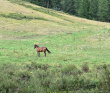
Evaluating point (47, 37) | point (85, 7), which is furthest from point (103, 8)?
point (47, 37)

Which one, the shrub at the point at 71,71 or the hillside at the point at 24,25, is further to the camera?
the hillside at the point at 24,25

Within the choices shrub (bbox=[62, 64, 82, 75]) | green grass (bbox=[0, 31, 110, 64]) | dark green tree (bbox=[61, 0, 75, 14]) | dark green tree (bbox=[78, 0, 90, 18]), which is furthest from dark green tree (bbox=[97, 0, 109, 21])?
shrub (bbox=[62, 64, 82, 75])

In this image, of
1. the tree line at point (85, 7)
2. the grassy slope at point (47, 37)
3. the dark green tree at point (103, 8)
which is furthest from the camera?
the tree line at point (85, 7)

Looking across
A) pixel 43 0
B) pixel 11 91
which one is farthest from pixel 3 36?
pixel 43 0

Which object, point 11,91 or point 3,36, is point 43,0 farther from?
point 11,91

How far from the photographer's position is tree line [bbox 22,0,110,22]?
7225 centimetres

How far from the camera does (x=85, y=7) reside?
7400cm

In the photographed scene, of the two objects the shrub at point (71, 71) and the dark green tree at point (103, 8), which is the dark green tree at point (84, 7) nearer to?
the dark green tree at point (103, 8)

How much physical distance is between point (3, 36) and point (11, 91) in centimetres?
2089

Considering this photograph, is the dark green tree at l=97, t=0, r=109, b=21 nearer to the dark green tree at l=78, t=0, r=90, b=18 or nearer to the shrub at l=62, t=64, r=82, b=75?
the dark green tree at l=78, t=0, r=90, b=18

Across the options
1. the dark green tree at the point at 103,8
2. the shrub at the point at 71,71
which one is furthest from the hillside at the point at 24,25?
the dark green tree at the point at 103,8

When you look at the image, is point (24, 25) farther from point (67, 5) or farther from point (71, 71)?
point (67, 5)

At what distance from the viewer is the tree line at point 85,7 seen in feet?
237

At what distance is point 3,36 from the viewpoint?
26.4 metres
